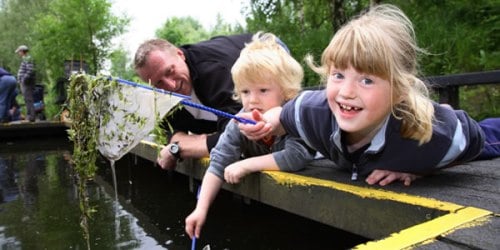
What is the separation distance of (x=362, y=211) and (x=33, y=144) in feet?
24.7

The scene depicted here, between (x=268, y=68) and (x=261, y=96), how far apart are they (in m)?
0.13

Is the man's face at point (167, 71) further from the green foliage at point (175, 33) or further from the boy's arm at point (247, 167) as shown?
the green foliage at point (175, 33)

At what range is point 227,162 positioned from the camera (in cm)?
207

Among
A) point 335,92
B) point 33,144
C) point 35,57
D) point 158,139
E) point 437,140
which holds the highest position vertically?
point 335,92

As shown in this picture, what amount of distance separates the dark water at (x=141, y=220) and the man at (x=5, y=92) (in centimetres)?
558

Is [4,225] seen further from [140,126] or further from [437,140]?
[437,140]

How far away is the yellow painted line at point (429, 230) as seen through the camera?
3.28 feet

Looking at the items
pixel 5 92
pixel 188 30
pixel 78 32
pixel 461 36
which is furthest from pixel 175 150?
pixel 188 30

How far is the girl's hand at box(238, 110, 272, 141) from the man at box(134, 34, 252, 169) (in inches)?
26.3

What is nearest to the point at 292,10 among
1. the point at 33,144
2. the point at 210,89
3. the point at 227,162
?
the point at 33,144

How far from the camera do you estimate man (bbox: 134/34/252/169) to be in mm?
2611

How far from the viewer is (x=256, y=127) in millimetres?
1791

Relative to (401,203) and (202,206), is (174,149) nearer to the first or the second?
(202,206)

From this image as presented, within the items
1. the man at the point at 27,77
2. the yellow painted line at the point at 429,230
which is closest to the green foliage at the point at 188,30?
the man at the point at 27,77
